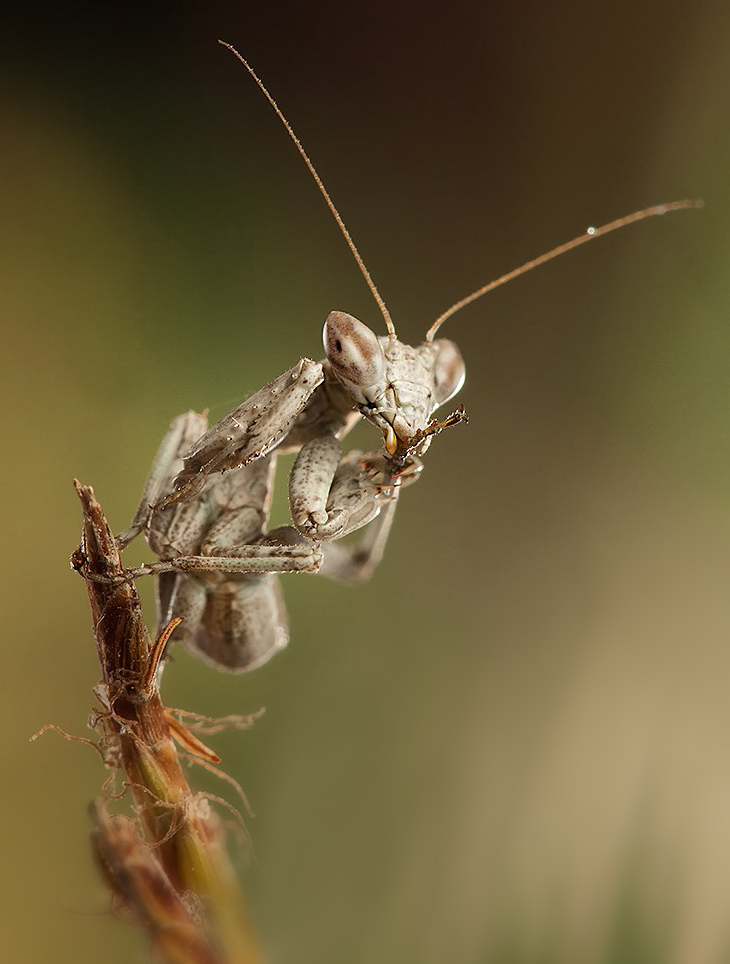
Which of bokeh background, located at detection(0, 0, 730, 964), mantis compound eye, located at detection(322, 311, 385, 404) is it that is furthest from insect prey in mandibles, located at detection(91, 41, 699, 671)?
bokeh background, located at detection(0, 0, 730, 964)

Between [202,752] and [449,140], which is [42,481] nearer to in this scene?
[202,752]

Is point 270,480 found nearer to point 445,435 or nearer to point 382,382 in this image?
point 382,382

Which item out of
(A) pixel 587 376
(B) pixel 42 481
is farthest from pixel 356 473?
(A) pixel 587 376

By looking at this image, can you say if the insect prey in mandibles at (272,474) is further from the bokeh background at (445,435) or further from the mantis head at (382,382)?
the bokeh background at (445,435)

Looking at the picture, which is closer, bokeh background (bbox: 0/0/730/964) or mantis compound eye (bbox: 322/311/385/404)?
mantis compound eye (bbox: 322/311/385/404)

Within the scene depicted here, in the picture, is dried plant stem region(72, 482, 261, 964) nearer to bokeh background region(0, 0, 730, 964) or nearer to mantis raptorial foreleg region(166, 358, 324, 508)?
mantis raptorial foreleg region(166, 358, 324, 508)

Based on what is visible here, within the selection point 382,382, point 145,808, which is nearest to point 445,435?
point 382,382
